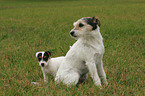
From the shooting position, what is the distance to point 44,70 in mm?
4891

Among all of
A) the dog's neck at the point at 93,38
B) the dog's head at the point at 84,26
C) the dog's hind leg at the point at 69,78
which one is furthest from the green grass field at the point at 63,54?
the dog's head at the point at 84,26

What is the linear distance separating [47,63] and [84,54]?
144 cm

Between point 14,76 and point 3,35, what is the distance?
18.4ft

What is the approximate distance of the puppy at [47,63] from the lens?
183 inches

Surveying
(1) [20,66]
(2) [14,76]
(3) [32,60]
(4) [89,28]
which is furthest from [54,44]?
(4) [89,28]

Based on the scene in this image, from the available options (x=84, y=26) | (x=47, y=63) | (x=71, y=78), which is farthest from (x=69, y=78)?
(x=84, y=26)

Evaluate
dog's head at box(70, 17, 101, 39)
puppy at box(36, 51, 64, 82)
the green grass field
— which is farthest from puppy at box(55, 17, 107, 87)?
puppy at box(36, 51, 64, 82)

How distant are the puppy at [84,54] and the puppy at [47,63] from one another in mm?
672

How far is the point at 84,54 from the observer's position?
390cm

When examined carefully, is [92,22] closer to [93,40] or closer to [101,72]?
[93,40]

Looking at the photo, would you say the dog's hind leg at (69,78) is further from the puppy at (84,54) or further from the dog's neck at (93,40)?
the dog's neck at (93,40)

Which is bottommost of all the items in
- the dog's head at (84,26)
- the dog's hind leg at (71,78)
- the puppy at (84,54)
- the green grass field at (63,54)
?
the green grass field at (63,54)

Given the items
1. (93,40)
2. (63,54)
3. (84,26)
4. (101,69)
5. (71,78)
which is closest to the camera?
(84,26)

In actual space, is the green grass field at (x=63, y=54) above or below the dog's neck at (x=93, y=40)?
below
